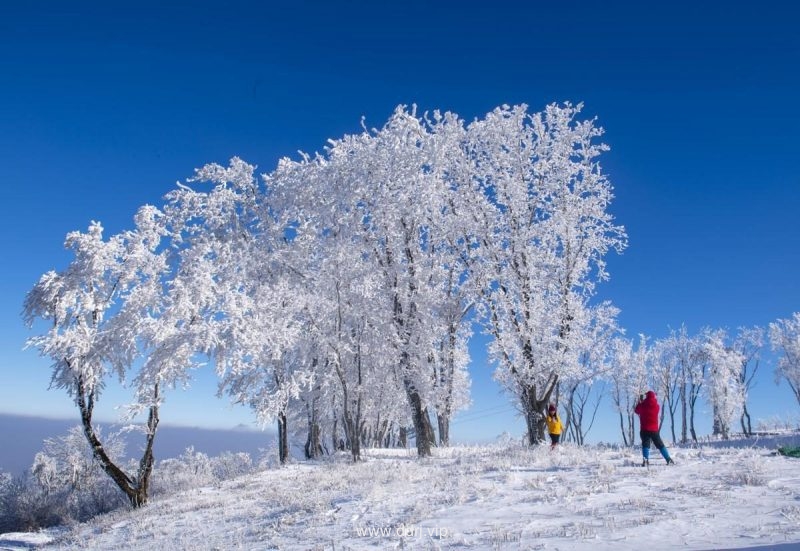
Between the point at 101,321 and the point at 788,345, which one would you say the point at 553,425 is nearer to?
the point at 101,321

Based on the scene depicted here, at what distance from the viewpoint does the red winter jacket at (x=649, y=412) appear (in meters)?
13.2

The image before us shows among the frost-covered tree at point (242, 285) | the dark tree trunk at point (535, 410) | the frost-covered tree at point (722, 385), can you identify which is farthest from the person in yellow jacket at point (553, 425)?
the frost-covered tree at point (722, 385)

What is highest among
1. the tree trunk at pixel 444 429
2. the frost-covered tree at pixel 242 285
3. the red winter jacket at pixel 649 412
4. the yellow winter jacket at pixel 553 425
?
the frost-covered tree at pixel 242 285

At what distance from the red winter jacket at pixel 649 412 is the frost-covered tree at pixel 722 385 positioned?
4764 cm

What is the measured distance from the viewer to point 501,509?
993 centimetres

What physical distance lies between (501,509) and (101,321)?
1736 centimetres

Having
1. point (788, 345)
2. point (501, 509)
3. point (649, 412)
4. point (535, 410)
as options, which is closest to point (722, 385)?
point (788, 345)

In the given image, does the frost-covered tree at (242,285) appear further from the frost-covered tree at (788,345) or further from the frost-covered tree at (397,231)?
the frost-covered tree at (788,345)

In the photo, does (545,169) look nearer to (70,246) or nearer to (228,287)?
(228,287)

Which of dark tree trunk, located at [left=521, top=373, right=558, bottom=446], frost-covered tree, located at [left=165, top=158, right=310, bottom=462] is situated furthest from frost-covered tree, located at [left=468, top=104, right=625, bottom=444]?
frost-covered tree, located at [left=165, top=158, right=310, bottom=462]

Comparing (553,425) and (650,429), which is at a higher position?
(650,429)

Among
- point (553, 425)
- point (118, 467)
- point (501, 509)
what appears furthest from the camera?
point (118, 467)

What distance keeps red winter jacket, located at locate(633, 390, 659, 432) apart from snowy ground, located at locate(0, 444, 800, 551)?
0.98 metres

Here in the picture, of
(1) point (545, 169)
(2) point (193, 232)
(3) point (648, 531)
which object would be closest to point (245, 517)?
(3) point (648, 531)
